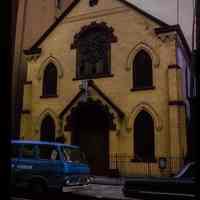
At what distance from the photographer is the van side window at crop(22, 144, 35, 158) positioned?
1005 centimetres

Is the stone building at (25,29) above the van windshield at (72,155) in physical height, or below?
above

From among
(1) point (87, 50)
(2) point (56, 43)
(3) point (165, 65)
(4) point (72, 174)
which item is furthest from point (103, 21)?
(4) point (72, 174)

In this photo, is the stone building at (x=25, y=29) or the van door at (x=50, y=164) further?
the stone building at (x=25, y=29)

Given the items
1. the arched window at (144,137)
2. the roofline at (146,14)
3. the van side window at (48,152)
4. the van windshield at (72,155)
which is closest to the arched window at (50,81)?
the arched window at (144,137)

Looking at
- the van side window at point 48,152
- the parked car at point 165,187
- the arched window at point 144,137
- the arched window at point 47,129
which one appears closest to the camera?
the parked car at point 165,187

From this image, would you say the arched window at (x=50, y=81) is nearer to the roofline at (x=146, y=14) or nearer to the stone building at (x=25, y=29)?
the stone building at (x=25, y=29)

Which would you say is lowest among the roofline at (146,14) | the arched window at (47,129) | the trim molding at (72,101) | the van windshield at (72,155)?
the van windshield at (72,155)

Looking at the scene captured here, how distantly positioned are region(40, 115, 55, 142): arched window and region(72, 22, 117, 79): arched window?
3.41 metres

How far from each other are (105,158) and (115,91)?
4020 mm

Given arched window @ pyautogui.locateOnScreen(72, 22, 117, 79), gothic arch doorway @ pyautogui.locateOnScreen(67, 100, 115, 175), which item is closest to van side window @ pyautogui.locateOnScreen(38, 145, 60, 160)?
gothic arch doorway @ pyautogui.locateOnScreen(67, 100, 115, 175)

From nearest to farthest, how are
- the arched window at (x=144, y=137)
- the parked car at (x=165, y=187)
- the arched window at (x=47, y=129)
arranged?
1. the parked car at (x=165, y=187)
2. the arched window at (x=144, y=137)
3. the arched window at (x=47, y=129)

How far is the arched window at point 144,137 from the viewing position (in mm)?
18156

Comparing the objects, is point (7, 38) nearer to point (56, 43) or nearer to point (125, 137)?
point (125, 137)

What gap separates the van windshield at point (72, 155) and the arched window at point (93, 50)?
31.4ft
